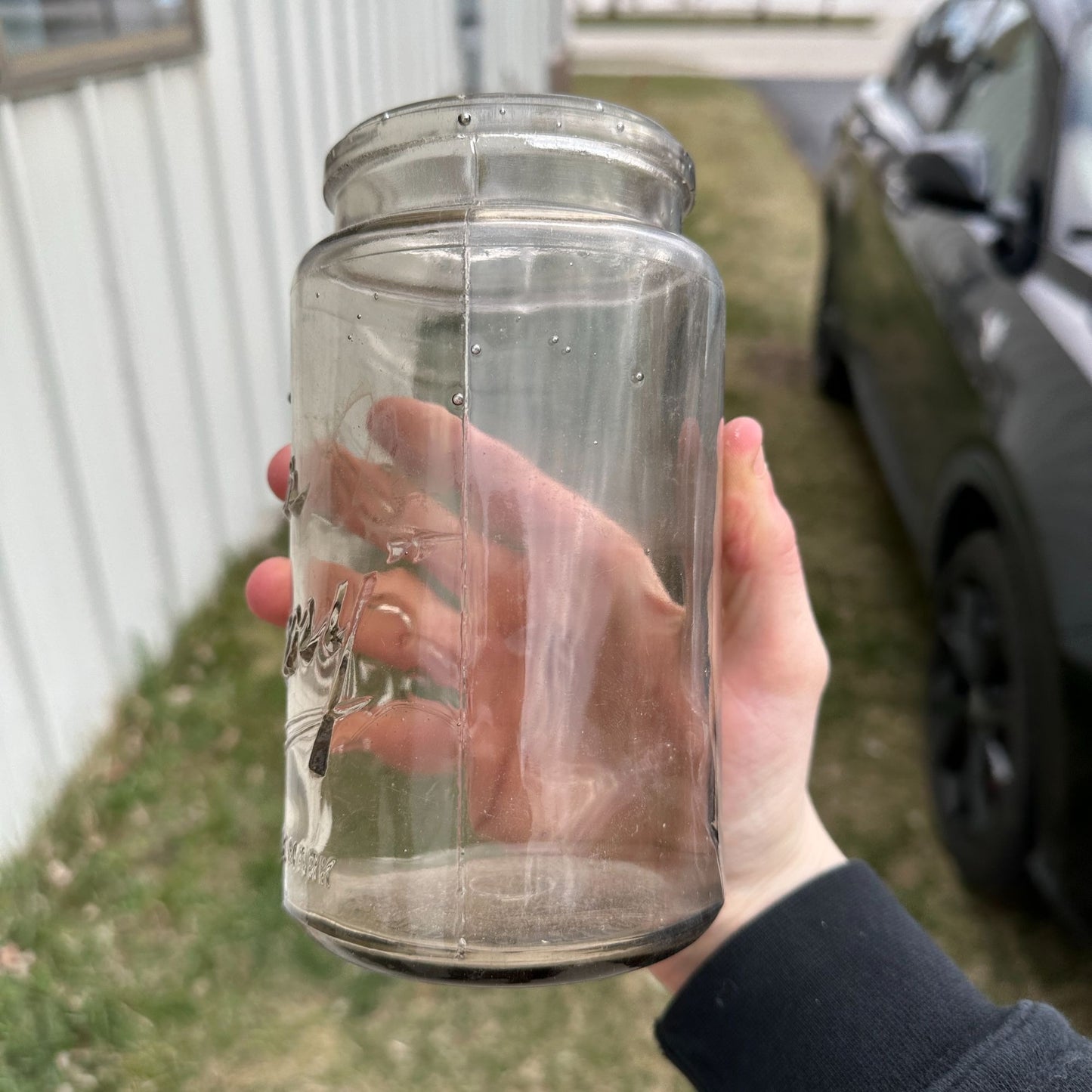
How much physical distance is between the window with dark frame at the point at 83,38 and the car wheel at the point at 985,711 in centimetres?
245

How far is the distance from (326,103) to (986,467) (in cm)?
277

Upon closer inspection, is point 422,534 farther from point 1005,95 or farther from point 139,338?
point 1005,95

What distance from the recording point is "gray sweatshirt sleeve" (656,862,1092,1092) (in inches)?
44.3

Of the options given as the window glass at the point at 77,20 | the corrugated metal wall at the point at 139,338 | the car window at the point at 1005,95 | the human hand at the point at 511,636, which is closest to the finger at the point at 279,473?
the human hand at the point at 511,636

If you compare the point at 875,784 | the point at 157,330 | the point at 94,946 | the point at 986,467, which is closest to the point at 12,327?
the point at 157,330

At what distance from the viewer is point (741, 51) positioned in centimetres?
1770

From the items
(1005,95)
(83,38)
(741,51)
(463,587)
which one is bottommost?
(741,51)

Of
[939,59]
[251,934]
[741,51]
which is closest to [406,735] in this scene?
[251,934]

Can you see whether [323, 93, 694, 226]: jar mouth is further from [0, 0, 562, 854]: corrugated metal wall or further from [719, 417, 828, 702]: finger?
[0, 0, 562, 854]: corrugated metal wall

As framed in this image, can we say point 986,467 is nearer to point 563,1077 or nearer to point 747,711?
point 747,711

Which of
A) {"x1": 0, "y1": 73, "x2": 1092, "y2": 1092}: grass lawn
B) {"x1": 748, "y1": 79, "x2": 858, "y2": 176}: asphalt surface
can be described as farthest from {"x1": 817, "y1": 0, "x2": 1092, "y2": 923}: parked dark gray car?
{"x1": 748, "y1": 79, "x2": 858, "y2": 176}: asphalt surface

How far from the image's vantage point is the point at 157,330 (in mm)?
2898

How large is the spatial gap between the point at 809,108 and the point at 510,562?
41.7 feet

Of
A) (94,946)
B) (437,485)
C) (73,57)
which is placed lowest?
(94,946)
